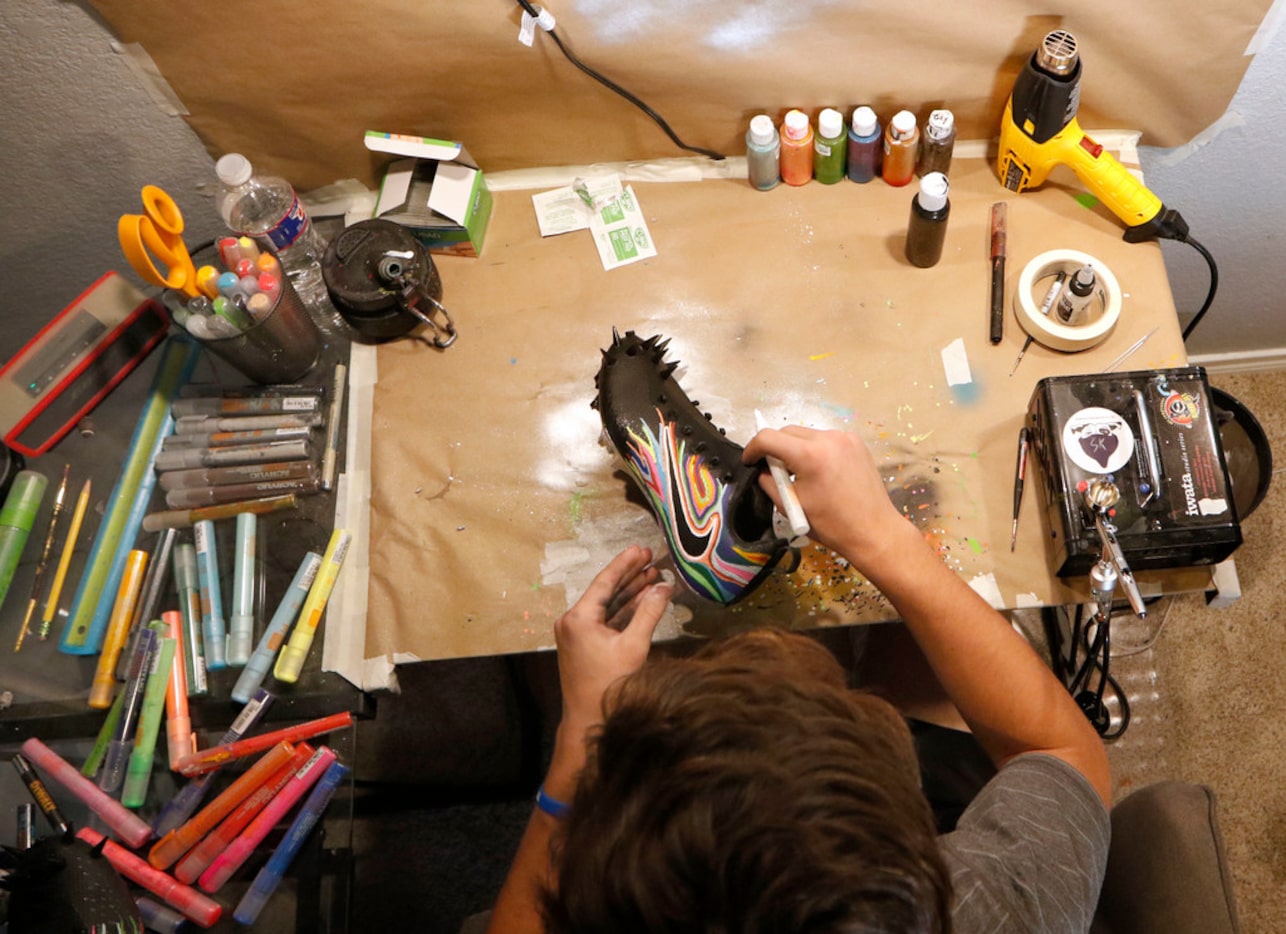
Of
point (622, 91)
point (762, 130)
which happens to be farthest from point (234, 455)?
point (762, 130)

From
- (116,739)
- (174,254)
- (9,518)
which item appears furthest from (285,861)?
(174,254)

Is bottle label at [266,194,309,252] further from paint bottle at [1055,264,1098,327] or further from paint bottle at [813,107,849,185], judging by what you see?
paint bottle at [1055,264,1098,327]

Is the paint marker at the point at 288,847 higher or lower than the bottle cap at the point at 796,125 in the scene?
lower

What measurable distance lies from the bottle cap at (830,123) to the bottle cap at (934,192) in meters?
0.13

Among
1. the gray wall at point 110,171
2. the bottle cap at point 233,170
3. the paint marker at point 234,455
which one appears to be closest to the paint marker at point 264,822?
the paint marker at point 234,455

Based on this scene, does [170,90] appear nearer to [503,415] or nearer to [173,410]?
[173,410]

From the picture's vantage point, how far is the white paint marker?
81 cm

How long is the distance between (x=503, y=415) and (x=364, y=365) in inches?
7.5

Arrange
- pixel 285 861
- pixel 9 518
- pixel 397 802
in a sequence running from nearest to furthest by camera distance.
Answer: pixel 285 861, pixel 9 518, pixel 397 802

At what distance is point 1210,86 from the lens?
98cm

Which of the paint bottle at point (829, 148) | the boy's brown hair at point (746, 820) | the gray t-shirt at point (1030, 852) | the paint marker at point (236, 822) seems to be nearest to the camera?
the boy's brown hair at point (746, 820)

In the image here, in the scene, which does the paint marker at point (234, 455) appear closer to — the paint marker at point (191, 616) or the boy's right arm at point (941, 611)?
the paint marker at point (191, 616)

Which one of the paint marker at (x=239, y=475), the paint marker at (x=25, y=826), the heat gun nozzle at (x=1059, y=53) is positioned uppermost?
the heat gun nozzle at (x=1059, y=53)

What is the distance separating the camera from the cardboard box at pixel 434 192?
106cm
